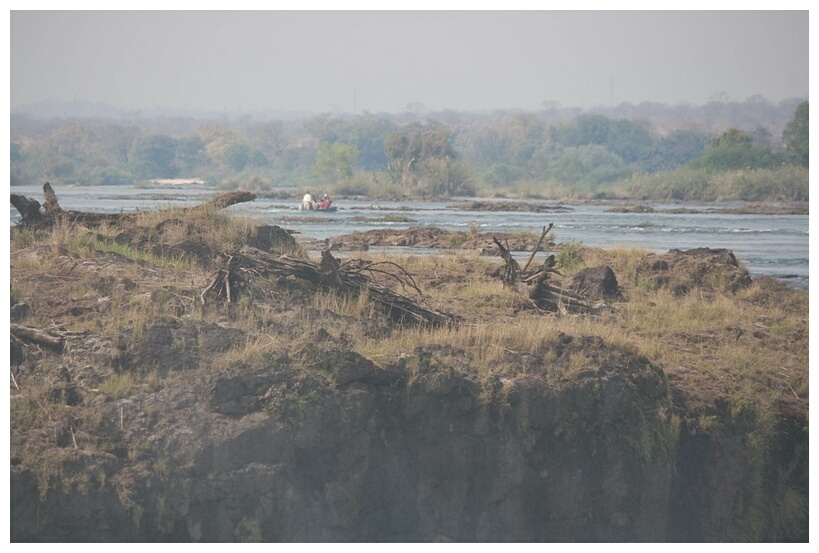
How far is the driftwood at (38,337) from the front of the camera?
12.7 m

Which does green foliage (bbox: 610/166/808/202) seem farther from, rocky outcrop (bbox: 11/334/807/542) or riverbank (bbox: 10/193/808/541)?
rocky outcrop (bbox: 11/334/807/542)

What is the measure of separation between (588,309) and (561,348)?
3.73 m

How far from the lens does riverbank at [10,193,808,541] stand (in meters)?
11.3

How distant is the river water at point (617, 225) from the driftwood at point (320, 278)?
46.6 feet

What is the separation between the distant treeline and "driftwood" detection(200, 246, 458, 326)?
57.0 metres

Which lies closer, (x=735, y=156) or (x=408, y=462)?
(x=408, y=462)

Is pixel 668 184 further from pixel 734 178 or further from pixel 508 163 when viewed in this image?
pixel 508 163

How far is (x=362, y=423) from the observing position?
1243 cm

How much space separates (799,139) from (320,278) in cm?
7269

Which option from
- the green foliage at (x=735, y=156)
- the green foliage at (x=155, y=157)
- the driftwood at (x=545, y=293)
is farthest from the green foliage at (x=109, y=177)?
the driftwood at (x=545, y=293)

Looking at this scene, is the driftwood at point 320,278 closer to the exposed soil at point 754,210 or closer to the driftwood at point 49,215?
the driftwood at point 49,215

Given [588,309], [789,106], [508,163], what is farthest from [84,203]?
[789,106]

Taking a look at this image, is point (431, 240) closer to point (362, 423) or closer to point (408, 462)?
point (408, 462)

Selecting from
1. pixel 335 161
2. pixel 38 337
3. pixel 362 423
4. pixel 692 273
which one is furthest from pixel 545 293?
pixel 335 161
